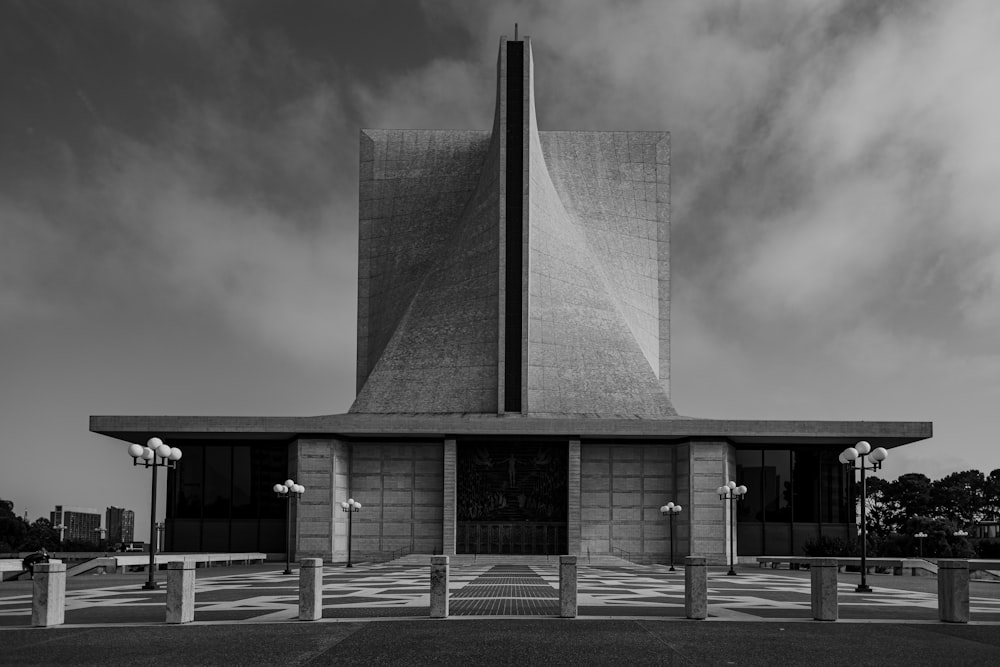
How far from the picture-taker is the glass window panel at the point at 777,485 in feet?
148

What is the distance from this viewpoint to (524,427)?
139 ft

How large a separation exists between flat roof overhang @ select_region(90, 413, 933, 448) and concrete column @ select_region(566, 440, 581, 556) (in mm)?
779

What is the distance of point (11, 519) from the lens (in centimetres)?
7700

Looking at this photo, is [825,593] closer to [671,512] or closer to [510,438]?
[671,512]

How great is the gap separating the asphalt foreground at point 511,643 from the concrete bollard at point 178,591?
0.48 meters

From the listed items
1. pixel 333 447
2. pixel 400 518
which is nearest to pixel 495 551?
pixel 400 518

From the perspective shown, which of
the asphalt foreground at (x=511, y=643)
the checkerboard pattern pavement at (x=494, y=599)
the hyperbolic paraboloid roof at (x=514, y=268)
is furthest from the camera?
the hyperbolic paraboloid roof at (x=514, y=268)

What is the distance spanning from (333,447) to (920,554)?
4136cm

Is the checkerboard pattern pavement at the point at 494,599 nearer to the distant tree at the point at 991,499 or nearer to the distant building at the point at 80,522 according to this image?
the distant tree at the point at 991,499

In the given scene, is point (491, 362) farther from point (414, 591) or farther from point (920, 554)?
point (920, 554)

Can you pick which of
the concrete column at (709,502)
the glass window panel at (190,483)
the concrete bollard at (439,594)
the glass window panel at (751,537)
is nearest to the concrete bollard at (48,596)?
the concrete bollard at (439,594)

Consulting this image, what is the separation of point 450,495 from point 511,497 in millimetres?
2690

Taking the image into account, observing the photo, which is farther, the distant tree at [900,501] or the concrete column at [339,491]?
the distant tree at [900,501]

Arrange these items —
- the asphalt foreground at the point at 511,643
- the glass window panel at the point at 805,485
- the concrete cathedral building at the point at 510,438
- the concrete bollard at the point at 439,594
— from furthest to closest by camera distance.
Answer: the glass window panel at the point at 805,485 < the concrete cathedral building at the point at 510,438 < the concrete bollard at the point at 439,594 < the asphalt foreground at the point at 511,643
